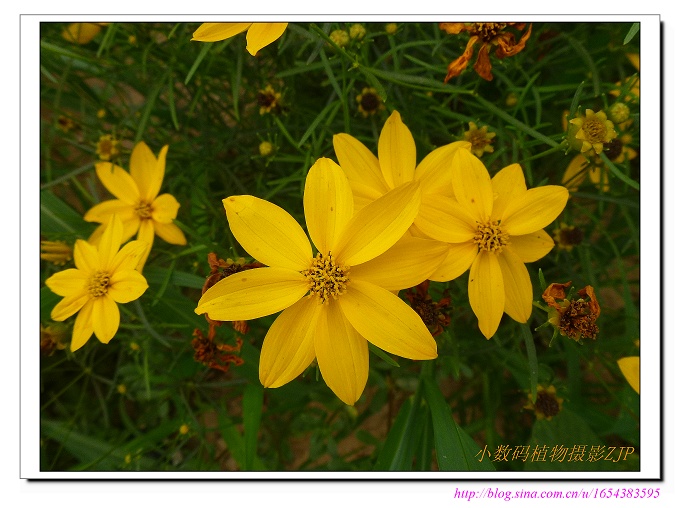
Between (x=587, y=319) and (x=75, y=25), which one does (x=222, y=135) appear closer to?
(x=75, y=25)

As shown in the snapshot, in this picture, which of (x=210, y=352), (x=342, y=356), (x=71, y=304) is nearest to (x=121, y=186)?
(x=71, y=304)

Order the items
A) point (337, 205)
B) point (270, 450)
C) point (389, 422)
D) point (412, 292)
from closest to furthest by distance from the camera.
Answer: point (337, 205) < point (412, 292) < point (389, 422) < point (270, 450)

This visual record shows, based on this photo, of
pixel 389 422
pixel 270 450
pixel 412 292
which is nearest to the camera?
pixel 412 292

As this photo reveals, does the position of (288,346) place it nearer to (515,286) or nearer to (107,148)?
(515,286)

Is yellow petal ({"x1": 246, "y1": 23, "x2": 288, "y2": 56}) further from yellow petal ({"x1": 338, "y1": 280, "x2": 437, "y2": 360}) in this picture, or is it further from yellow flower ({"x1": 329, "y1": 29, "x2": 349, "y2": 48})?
yellow petal ({"x1": 338, "y1": 280, "x2": 437, "y2": 360})

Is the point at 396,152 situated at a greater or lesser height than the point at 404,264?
greater
